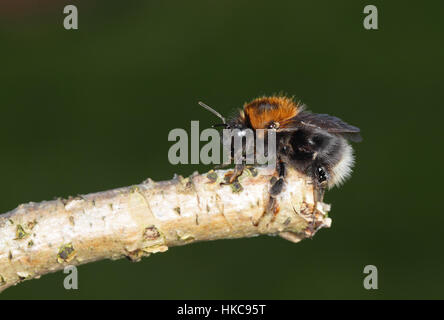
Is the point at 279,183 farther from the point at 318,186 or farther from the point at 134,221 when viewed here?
the point at 134,221

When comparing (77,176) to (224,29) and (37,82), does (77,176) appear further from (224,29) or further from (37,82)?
(224,29)

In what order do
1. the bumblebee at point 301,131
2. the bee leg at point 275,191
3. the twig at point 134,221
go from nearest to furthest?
1. the twig at point 134,221
2. the bee leg at point 275,191
3. the bumblebee at point 301,131

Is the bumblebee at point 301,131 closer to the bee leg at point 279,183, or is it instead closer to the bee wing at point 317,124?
the bee wing at point 317,124

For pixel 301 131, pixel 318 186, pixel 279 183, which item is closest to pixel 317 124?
pixel 301 131

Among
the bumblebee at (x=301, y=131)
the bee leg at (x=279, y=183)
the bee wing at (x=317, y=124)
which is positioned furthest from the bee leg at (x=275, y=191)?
the bee wing at (x=317, y=124)

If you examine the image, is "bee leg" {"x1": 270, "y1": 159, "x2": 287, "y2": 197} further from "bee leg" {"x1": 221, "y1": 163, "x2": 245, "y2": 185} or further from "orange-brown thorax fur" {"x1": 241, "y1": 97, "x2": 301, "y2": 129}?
"orange-brown thorax fur" {"x1": 241, "y1": 97, "x2": 301, "y2": 129}
